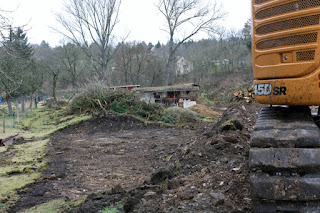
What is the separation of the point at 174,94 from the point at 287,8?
2185 cm

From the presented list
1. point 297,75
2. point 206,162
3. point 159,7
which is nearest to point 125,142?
point 206,162

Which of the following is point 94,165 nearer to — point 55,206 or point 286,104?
point 55,206

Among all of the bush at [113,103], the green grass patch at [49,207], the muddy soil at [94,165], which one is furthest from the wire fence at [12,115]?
the green grass patch at [49,207]

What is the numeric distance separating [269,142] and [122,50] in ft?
156

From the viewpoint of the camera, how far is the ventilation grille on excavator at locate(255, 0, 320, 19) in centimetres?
305

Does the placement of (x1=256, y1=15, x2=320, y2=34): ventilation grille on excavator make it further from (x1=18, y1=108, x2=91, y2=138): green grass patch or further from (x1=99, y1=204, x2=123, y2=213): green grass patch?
(x1=18, y1=108, x2=91, y2=138): green grass patch

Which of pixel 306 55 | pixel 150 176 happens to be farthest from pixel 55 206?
pixel 306 55

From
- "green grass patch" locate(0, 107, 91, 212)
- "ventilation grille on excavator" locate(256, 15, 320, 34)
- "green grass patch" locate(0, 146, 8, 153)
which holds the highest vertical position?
"ventilation grille on excavator" locate(256, 15, 320, 34)

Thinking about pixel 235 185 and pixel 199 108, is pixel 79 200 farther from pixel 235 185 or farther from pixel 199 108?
pixel 199 108

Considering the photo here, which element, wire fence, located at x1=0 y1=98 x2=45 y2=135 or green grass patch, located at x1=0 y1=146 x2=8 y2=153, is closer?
green grass patch, located at x1=0 y1=146 x2=8 y2=153

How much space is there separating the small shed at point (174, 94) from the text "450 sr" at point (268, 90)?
21354 millimetres

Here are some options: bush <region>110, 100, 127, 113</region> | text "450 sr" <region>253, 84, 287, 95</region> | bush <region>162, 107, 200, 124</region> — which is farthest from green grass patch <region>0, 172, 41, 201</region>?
bush <region>162, 107, 200, 124</region>

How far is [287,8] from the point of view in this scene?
3230mm

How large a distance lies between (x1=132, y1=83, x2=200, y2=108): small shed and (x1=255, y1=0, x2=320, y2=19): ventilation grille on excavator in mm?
21302
